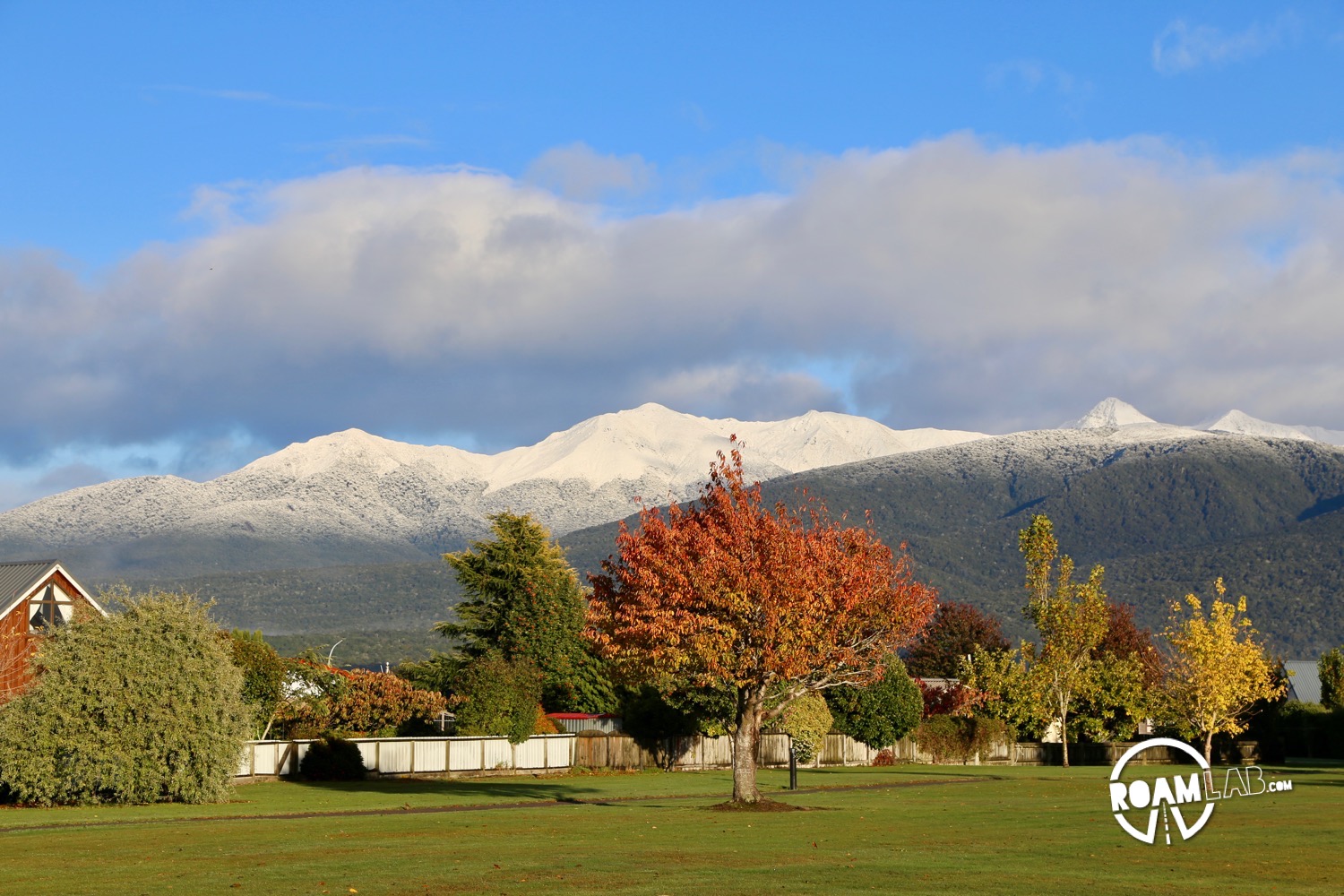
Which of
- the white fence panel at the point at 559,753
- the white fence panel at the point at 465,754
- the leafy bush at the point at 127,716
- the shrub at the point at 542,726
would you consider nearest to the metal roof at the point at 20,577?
the white fence panel at the point at 465,754

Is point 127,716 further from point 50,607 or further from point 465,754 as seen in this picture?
point 50,607

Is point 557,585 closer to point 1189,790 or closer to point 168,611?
point 168,611

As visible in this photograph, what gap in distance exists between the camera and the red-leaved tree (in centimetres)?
3675

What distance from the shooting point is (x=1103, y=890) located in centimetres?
1942

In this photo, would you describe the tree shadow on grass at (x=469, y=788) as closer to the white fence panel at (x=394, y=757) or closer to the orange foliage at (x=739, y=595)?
the white fence panel at (x=394, y=757)

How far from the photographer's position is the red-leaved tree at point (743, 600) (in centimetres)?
3675


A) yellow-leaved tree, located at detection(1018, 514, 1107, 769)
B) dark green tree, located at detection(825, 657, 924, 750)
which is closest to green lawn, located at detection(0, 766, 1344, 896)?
yellow-leaved tree, located at detection(1018, 514, 1107, 769)

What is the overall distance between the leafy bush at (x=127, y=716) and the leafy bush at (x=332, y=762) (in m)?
10.4

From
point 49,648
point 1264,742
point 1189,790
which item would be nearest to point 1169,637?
point 1264,742

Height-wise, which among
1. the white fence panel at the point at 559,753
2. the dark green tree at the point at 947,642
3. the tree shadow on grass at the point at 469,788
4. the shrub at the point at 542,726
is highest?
the dark green tree at the point at 947,642

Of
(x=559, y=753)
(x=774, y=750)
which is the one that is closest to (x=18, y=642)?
(x=559, y=753)

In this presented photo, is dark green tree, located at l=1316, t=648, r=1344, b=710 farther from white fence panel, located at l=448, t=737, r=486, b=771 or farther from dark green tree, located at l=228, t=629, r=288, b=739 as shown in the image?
dark green tree, located at l=228, t=629, r=288, b=739

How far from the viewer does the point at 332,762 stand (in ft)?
182

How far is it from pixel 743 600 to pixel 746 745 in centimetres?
478
